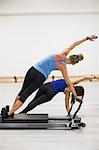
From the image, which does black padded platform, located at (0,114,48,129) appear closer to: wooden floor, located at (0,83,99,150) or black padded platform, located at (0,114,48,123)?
black padded platform, located at (0,114,48,123)

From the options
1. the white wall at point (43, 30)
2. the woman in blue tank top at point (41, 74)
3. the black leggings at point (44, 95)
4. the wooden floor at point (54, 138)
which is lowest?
the wooden floor at point (54, 138)

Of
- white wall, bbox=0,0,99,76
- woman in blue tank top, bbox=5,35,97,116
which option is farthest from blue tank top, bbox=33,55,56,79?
white wall, bbox=0,0,99,76

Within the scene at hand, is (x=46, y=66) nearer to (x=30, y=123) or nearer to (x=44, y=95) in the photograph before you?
(x=44, y=95)

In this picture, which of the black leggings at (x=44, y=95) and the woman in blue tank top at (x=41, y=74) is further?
the black leggings at (x=44, y=95)

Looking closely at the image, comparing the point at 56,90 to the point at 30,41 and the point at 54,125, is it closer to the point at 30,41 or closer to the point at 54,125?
the point at 54,125

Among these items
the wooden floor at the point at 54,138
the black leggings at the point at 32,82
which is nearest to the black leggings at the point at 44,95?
the black leggings at the point at 32,82

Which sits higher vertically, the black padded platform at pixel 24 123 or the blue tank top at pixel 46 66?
the blue tank top at pixel 46 66

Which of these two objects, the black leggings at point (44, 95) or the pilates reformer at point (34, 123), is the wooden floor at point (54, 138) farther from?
the black leggings at point (44, 95)

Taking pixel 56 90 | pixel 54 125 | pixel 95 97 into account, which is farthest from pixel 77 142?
pixel 95 97

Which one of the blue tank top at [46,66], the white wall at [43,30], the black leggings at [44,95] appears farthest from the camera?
the white wall at [43,30]

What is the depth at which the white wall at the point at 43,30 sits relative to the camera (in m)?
8.45

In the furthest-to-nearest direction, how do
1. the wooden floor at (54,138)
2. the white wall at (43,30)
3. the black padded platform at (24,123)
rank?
the white wall at (43,30) < the black padded platform at (24,123) < the wooden floor at (54,138)

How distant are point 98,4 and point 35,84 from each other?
3.99 metres

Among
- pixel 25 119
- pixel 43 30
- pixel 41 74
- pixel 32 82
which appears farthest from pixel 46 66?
pixel 43 30
